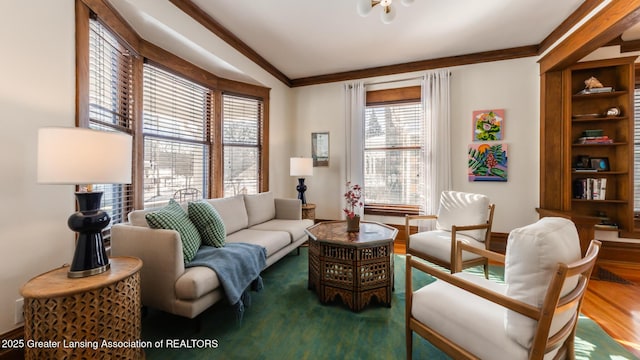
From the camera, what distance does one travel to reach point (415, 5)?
2535mm

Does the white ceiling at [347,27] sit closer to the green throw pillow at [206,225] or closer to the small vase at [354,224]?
the green throw pillow at [206,225]

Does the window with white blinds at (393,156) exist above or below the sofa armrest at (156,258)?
above

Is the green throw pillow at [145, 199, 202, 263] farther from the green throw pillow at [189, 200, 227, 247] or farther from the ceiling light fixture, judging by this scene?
the ceiling light fixture

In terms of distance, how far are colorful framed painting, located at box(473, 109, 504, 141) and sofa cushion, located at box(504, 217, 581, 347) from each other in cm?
290

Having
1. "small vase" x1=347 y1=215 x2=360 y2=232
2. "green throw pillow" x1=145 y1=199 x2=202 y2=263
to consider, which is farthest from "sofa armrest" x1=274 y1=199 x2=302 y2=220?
"green throw pillow" x1=145 y1=199 x2=202 y2=263

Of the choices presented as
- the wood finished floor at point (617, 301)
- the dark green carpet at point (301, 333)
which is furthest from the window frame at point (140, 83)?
the wood finished floor at point (617, 301)

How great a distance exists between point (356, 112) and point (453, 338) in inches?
141

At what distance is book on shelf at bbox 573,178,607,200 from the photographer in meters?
3.09

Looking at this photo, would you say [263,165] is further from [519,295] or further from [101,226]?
[519,295]

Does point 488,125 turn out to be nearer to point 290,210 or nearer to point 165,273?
point 290,210

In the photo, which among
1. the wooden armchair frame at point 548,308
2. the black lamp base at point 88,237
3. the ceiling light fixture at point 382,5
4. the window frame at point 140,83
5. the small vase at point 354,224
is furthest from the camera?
the small vase at point 354,224

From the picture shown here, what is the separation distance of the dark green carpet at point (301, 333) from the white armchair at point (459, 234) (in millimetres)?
528

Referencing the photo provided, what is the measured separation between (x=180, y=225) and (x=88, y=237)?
0.61 metres

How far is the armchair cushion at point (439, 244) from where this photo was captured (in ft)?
7.60
